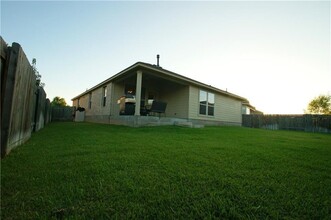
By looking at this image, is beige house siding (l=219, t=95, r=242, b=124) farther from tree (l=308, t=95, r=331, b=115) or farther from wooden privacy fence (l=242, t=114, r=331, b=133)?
tree (l=308, t=95, r=331, b=115)

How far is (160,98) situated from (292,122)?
40.8 feet

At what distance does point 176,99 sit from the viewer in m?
11.9

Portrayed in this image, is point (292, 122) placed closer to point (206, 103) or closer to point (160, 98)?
point (206, 103)

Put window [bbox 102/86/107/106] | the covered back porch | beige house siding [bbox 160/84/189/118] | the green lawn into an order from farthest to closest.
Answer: window [bbox 102/86/107/106], beige house siding [bbox 160/84/189/118], the covered back porch, the green lawn

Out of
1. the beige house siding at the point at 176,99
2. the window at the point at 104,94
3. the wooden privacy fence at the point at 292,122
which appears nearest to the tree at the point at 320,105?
the wooden privacy fence at the point at 292,122

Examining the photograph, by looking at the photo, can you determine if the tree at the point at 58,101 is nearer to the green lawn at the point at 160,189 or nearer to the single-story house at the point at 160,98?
the single-story house at the point at 160,98

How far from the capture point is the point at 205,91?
12250 millimetres

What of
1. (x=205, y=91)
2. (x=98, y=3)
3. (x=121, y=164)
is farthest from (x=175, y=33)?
(x=121, y=164)

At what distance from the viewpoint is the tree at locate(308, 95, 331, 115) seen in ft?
100

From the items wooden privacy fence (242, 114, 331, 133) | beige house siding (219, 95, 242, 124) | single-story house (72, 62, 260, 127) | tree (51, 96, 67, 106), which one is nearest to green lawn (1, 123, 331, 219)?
single-story house (72, 62, 260, 127)

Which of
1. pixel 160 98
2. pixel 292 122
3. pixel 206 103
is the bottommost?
pixel 292 122

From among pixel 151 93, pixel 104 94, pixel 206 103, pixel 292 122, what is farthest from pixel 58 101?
pixel 292 122

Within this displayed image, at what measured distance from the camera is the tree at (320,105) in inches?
1205

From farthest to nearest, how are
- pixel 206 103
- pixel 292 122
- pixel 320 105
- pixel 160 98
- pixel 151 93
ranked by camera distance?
pixel 320 105, pixel 292 122, pixel 160 98, pixel 151 93, pixel 206 103
